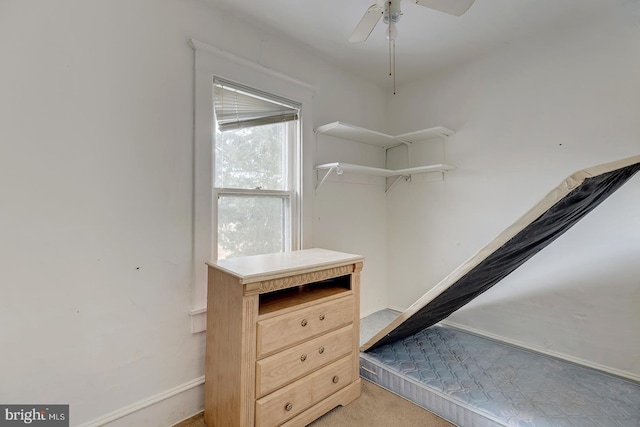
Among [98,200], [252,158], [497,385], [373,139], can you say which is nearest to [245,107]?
[252,158]

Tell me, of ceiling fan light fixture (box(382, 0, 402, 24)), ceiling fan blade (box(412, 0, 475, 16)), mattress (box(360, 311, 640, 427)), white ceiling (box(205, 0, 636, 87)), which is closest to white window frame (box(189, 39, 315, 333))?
white ceiling (box(205, 0, 636, 87))

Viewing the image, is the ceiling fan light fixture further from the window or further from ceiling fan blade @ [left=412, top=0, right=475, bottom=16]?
the window

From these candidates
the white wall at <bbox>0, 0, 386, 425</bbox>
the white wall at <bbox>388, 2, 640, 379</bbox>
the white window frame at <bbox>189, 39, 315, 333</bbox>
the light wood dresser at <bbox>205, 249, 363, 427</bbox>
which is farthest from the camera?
the white wall at <bbox>388, 2, 640, 379</bbox>

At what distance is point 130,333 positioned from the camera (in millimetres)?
1511

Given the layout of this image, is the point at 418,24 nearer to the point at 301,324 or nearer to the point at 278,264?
the point at 278,264

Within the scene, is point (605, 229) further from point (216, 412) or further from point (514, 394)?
point (216, 412)

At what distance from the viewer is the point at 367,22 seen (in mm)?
1514

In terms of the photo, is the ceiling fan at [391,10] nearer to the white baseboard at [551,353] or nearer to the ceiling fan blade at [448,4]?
the ceiling fan blade at [448,4]

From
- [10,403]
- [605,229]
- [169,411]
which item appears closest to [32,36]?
[10,403]

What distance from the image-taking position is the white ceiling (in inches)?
71.0

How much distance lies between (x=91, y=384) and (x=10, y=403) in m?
0.28

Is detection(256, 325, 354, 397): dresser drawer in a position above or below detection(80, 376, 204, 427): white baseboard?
above

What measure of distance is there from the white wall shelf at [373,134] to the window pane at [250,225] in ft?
2.41

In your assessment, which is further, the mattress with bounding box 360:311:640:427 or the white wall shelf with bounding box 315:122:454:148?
the white wall shelf with bounding box 315:122:454:148
